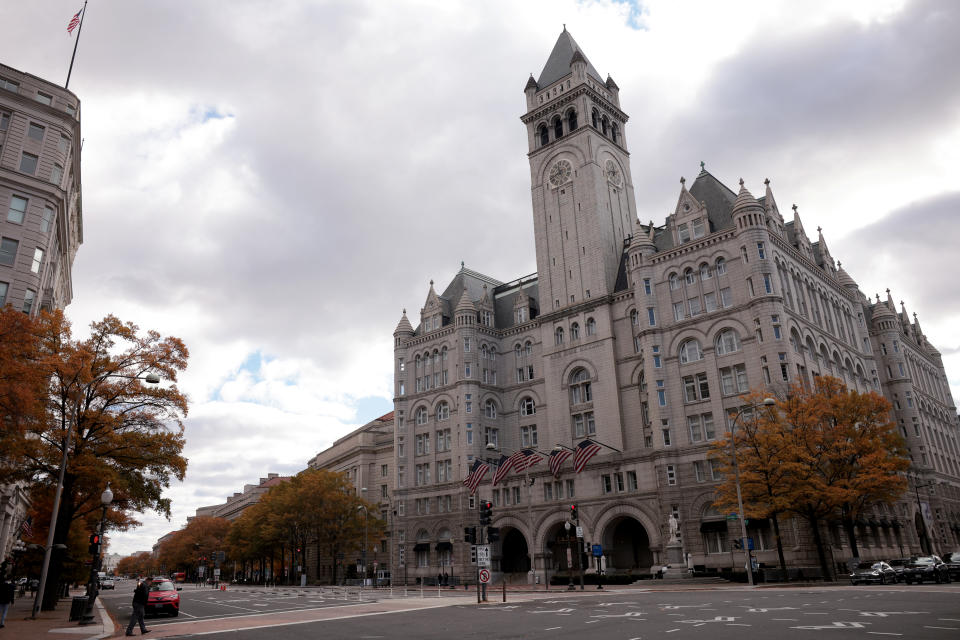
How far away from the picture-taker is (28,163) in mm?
47781

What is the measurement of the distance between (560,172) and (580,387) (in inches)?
1043

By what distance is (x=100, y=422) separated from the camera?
34375mm

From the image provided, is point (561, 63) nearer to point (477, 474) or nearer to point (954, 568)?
point (477, 474)

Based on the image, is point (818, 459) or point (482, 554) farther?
point (818, 459)

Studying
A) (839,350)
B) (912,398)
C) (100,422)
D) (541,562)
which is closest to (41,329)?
(100,422)

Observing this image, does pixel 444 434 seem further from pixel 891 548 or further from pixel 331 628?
pixel 331 628

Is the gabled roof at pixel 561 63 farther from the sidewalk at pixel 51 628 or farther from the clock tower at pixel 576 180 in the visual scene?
the sidewalk at pixel 51 628

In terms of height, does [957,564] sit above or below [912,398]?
below

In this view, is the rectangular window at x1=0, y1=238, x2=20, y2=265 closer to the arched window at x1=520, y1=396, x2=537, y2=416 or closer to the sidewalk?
the sidewalk

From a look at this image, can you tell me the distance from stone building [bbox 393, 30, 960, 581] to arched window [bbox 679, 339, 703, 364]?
4.4 inches

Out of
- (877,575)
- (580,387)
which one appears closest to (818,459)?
(877,575)

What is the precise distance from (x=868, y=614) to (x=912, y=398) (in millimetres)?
70398

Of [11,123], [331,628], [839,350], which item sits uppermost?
[11,123]

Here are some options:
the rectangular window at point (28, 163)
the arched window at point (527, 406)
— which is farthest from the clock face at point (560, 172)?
the rectangular window at point (28, 163)
